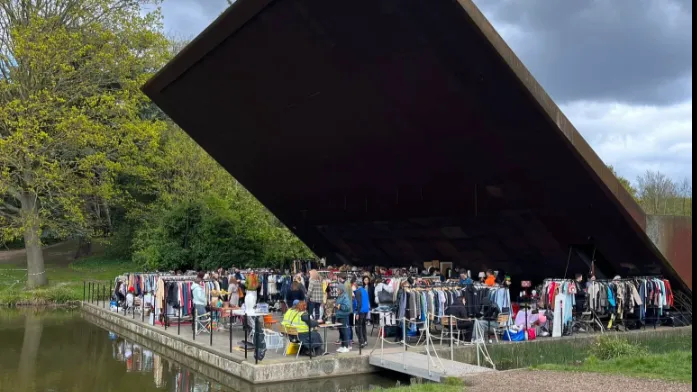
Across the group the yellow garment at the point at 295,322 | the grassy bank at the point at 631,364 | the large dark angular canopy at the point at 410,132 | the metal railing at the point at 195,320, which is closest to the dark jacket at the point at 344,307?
Answer: the yellow garment at the point at 295,322

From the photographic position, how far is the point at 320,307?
14422 millimetres

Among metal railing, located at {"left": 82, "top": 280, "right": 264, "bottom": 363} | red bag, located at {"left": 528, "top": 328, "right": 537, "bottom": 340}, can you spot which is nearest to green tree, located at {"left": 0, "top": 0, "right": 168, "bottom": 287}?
metal railing, located at {"left": 82, "top": 280, "right": 264, "bottom": 363}

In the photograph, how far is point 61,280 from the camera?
102 feet

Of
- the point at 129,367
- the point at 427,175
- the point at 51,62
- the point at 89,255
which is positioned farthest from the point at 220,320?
the point at 89,255

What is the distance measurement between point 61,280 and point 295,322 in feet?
76.1

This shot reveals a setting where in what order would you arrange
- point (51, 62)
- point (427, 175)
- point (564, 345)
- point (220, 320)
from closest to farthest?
1. point (564, 345)
2. point (220, 320)
3. point (427, 175)
4. point (51, 62)

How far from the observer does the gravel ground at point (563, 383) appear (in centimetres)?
833

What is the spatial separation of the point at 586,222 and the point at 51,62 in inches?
870

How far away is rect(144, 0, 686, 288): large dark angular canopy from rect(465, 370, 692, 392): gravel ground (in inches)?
205

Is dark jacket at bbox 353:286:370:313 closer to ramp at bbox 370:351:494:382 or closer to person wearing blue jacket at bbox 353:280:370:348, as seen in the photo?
person wearing blue jacket at bbox 353:280:370:348

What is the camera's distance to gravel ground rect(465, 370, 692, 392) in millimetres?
8328

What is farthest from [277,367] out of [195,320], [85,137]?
[85,137]

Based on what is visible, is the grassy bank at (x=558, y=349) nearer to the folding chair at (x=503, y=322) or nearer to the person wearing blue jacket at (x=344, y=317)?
the folding chair at (x=503, y=322)

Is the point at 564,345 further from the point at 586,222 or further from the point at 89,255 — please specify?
the point at 89,255
